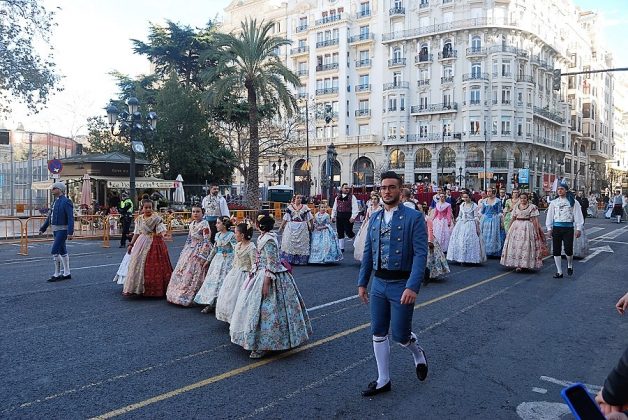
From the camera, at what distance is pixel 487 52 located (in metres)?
58.7

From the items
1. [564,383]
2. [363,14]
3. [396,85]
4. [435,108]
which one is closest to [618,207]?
[435,108]

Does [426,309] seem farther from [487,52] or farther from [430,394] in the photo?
[487,52]

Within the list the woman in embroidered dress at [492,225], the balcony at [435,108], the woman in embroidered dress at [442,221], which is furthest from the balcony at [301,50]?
the woman in embroidered dress at [442,221]

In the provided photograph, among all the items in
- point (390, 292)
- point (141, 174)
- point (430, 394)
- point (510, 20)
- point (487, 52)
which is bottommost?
point (430, 394)

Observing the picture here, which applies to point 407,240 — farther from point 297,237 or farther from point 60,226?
point 297,237

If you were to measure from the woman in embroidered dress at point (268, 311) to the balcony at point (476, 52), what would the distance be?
58342 millimetres

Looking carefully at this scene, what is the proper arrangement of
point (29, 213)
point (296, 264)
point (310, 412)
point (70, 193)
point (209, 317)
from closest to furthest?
point (310, 412)
point (209, 317)
point (296, 264)
point (29, 213)
point (70, 193)

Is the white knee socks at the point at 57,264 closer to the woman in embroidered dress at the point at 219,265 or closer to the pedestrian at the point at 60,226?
the pedestrian at the point at 60,226

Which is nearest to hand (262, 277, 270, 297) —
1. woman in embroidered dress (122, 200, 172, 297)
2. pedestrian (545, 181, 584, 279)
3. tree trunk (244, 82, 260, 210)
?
woman in embroidered dress (122, 200, 172, 297)

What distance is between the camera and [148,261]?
355 inches

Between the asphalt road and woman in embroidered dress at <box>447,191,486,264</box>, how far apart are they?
3.19 m

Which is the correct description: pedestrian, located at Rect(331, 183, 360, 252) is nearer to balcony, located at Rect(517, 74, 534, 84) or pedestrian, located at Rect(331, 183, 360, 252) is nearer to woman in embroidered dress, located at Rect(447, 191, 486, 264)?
woman in embroidered dress, located at Rect(447, 191, 486, 264)

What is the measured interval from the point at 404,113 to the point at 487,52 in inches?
441

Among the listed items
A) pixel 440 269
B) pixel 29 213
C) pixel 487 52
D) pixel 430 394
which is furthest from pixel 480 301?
pixel 487 52
